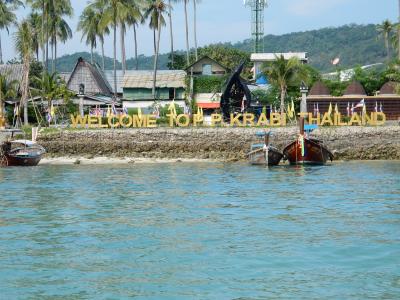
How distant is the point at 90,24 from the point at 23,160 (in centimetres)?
4250

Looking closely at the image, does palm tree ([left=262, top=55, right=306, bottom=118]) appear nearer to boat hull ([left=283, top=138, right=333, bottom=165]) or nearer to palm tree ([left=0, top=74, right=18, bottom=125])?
boat hull ([left=283, top=138, right=333, bottom=165])

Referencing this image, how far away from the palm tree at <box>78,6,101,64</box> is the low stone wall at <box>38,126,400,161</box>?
33802 millimetres

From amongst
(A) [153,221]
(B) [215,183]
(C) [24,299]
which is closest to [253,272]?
(C) [24,299]

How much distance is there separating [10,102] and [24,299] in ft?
173

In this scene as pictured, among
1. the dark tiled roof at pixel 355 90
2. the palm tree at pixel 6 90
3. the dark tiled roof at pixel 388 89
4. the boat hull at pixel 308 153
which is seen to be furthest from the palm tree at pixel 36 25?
the boat hull at pixel 308 153

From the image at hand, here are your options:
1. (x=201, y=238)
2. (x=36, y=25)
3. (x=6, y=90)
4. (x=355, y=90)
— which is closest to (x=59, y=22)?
(x=36, y=25)

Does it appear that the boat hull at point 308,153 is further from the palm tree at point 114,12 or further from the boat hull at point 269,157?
the palm tree at point 114,12

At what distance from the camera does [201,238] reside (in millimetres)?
20297

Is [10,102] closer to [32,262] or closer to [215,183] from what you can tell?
[215,183]

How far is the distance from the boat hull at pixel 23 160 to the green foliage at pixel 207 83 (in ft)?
83.5

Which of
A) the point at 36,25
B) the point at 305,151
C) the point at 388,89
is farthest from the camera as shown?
the point at 36,25

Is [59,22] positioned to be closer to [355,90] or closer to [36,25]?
[36,25]

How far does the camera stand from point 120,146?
48.9m

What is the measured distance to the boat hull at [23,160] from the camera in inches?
1729
